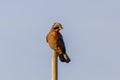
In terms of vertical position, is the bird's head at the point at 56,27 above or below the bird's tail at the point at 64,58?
above

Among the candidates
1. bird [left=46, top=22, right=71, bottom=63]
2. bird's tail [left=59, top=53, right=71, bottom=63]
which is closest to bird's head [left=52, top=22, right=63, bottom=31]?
bird [left=46, top=22, right=71, bottom=63]

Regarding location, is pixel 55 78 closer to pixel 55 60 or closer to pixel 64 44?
pixel 55 60

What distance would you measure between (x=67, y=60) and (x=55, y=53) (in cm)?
245

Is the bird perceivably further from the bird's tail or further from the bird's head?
the bird's tail

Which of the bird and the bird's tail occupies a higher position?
the bird

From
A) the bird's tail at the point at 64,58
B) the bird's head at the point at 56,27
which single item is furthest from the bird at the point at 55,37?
the bird's tail at the point at 64,58

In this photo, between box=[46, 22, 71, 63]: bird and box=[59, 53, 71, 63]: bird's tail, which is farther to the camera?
box=[46, 22, 71, 63]: bird

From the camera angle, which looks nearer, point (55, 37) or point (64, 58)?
point (64, 58)

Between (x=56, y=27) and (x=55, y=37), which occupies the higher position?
(x=56, y=27)

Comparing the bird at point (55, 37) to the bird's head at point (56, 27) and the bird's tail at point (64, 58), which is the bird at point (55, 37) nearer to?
the bird's head at point (56, 27)

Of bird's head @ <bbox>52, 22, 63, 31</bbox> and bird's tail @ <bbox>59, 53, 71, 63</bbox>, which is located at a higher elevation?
bird's head @ <bbox>52, 22, 63, 31</bbox>

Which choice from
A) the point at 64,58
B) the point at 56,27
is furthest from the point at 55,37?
the point at 64,58

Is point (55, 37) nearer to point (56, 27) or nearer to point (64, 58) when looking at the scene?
point (56, 27)

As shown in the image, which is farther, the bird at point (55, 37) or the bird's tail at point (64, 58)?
the bird at point (55, 37)
